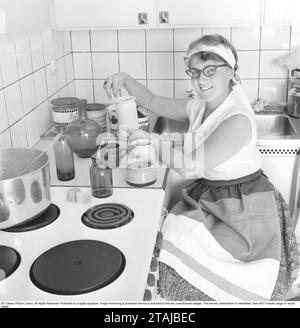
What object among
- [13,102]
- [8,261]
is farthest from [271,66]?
[8,261]

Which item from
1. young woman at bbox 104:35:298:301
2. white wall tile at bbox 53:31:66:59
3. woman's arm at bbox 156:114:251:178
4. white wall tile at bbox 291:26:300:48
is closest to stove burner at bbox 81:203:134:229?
young woman at bbox 104:35:298:301

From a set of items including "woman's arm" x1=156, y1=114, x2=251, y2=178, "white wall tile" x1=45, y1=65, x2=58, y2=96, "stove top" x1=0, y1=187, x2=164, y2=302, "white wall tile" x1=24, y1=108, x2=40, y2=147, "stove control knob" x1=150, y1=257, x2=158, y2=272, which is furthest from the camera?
"white wall tile" x1=45, y1=65, x2=58, y2=96

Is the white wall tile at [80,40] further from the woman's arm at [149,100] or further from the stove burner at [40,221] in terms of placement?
the stove burner at [40,221]

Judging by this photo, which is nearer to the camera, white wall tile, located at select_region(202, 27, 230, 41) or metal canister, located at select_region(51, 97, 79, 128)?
metal canister, located at select_region(51, 97, 79, 128)

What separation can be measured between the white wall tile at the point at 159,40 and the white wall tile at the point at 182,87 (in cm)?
17

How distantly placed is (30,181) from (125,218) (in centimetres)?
28

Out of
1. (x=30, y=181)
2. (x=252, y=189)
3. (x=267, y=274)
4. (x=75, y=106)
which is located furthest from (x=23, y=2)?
(x=267, y=274)

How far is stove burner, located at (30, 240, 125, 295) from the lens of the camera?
988mm

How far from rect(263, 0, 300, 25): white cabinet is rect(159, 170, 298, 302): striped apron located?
2.26ft

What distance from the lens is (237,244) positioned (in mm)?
1486

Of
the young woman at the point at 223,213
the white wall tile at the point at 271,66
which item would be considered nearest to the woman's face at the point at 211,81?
the young woman at the point at 223,213

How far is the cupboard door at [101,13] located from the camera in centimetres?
198

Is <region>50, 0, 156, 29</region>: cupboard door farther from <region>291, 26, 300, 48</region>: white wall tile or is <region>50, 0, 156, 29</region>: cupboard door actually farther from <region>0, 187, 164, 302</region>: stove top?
<region>0, 187, 164, 302</region>: stove top
